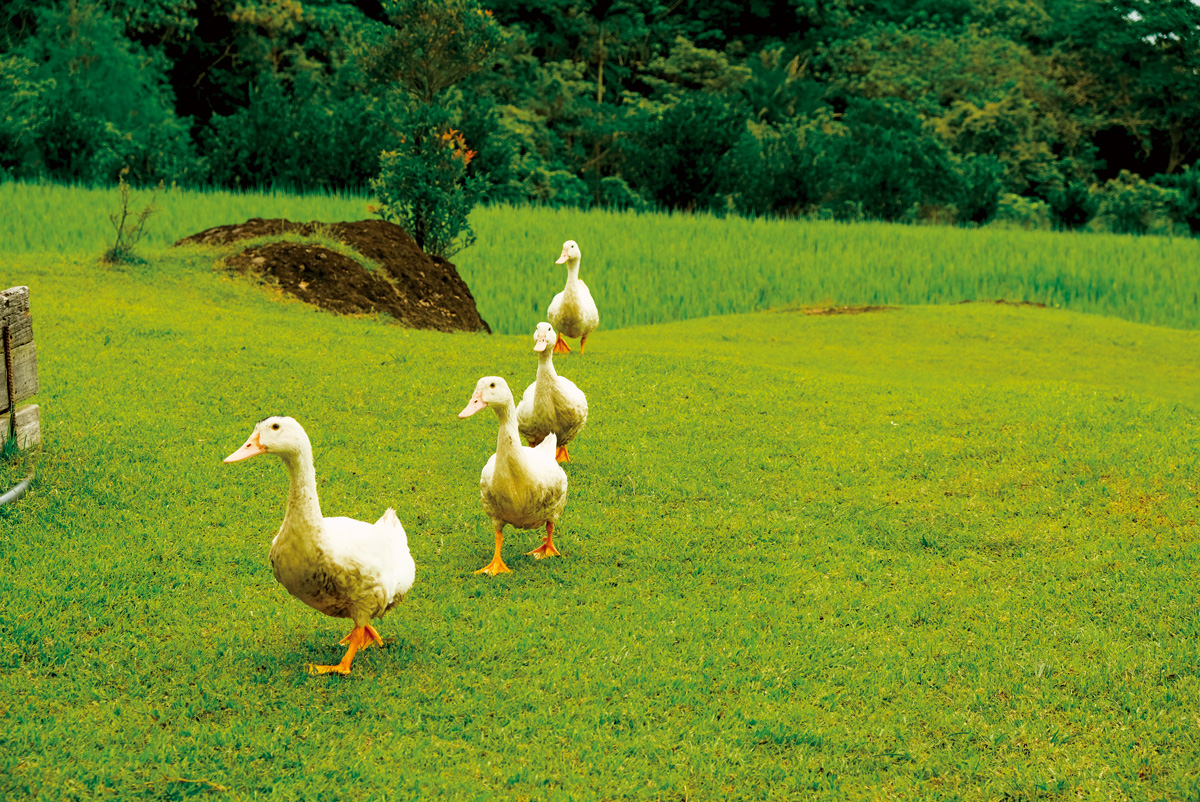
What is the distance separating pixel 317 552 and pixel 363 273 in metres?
11.2

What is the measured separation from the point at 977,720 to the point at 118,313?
11204 millimetres

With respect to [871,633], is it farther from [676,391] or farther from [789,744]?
[676,391]

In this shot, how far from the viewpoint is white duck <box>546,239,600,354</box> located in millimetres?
12969

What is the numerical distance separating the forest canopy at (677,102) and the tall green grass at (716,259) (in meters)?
4.13

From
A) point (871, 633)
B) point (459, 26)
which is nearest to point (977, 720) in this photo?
point (871, 633)

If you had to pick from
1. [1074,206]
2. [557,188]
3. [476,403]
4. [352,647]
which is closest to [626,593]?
[476,403]

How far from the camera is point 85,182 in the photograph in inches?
1085

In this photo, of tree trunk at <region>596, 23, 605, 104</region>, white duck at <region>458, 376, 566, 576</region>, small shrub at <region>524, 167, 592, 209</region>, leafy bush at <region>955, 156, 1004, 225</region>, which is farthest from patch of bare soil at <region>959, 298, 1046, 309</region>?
tree trunk at <region>596, 23, 605, 104</region>

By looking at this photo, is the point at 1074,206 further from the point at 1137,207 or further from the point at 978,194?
the point at 978,194

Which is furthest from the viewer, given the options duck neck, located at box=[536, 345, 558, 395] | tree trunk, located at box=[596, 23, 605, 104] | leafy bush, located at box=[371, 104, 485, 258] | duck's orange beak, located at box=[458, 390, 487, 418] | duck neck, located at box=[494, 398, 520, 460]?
tree trunk, located at box=[596, 23, 605, 104]

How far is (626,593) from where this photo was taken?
6766 millimetres

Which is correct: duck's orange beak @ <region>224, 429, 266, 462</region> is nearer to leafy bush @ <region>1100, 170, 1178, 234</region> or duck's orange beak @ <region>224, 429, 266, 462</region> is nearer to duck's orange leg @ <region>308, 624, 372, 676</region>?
duck's orange leg @ <region>308, 624, 372, 676</region>

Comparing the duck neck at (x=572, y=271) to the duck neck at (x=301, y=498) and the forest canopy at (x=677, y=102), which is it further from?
the forest canopy at (x=677, y=102)

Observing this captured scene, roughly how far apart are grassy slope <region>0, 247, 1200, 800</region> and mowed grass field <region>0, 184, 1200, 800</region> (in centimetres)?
2
